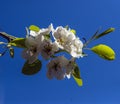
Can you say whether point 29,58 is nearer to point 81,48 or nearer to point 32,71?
point 32,71

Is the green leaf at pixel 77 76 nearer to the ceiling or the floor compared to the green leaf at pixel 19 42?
nearer to the floor

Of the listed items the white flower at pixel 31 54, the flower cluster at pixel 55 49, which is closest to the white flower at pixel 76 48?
the flower cluster at pixel 55 49

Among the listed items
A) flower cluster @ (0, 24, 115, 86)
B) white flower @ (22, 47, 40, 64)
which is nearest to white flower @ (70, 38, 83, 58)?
flower cluster @ (0, 24, 115, 86)

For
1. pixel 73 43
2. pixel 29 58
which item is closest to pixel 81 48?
pixel 73 43

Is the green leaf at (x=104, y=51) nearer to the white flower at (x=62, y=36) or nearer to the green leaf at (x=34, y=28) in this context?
the white flower at (x=62, y=36)

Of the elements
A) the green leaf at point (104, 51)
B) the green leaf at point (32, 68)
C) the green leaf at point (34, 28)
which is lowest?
the green leaf at point (32, 68)

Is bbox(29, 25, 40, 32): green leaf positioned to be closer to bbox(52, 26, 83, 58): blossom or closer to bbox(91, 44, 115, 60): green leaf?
bbox(52, 26, 83, 58): blossom

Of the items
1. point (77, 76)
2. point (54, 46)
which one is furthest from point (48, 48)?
point (77, 76)
